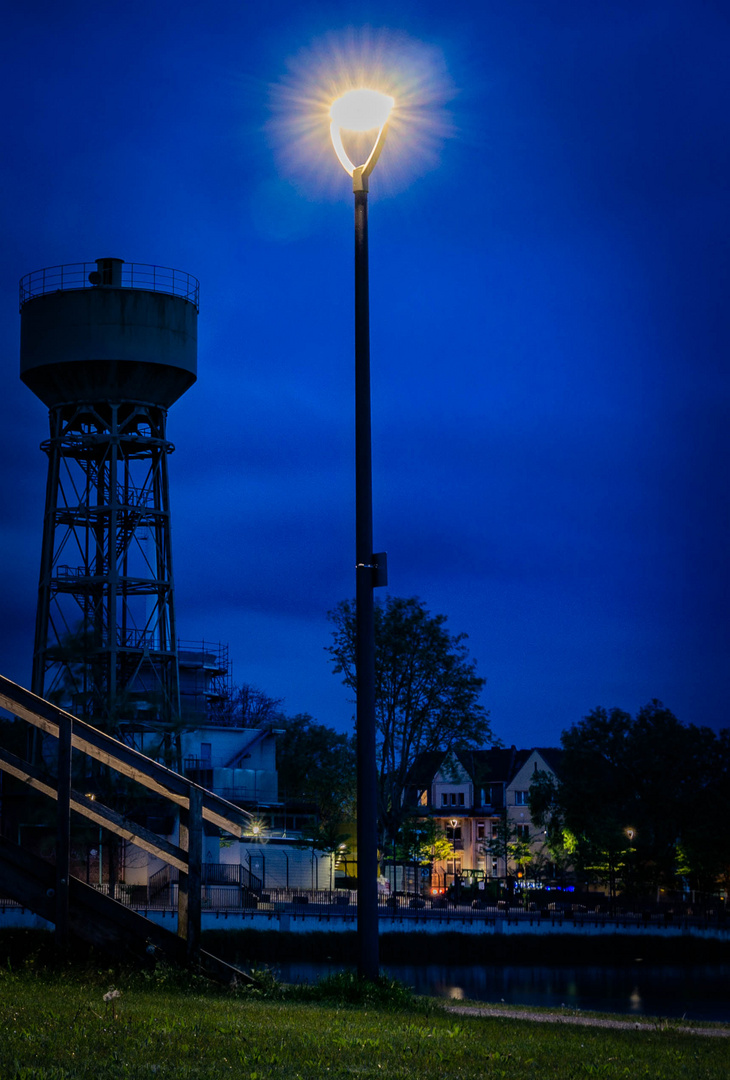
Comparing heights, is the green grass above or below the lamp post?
below

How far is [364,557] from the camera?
46.8 ft

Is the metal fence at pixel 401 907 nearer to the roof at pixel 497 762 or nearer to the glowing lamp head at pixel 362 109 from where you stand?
the roof at pixel 497 762

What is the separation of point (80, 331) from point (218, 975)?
49.1 m

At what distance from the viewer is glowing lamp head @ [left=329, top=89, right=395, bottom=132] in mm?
14289

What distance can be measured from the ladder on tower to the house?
8484 centimetres

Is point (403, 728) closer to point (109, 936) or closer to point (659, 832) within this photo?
point (659, 832)

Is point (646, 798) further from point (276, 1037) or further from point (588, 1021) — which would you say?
point (276, 1037)

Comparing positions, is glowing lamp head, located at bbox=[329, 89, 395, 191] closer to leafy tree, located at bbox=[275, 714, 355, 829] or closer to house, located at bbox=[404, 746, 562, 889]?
leafy tree, located at bbox=[275, 714, 355, 829]

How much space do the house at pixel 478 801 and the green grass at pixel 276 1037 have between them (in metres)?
85.0

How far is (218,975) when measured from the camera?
13.7 m

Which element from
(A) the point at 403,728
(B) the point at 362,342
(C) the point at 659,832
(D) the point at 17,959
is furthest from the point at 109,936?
(C) the point at 659,832

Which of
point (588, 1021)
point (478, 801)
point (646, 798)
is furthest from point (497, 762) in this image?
point (588, 1021)

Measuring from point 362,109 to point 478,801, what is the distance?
95749mm

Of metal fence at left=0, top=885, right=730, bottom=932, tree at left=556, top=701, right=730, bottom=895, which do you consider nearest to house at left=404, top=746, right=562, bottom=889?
tree at left=556, top=701, right=730, bottom=895
